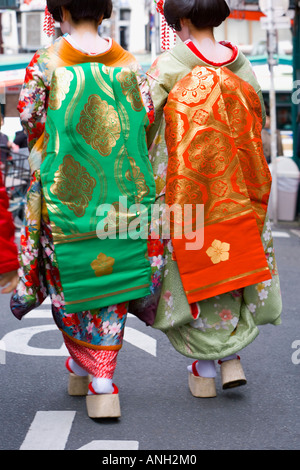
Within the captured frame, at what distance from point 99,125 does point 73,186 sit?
285 mm

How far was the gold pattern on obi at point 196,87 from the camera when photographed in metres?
3.77

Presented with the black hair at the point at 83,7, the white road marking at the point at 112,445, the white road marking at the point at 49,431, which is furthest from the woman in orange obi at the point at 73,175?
the white road marking at the point at 112,445

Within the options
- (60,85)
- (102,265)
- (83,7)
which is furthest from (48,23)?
(102,265)

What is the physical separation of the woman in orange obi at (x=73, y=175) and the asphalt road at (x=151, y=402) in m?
0.20

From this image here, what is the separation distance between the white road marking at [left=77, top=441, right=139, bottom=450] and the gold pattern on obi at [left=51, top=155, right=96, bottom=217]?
0.96 m

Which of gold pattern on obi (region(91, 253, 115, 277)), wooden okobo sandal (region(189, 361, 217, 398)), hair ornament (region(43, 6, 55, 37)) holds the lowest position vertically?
wooden okobo sandal (region(189, 361, 217, 398))

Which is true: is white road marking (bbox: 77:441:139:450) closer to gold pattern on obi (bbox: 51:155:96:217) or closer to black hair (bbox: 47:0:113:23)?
gold pattern on obi (bbox: 51:155:96:217)

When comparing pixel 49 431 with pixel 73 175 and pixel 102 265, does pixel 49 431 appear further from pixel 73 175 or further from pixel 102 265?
pixel 73 175

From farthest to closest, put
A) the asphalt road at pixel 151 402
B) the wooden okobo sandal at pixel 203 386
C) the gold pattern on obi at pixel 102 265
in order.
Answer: the wooden okobo sandal at pixel 203 386 → the gold pattern on obi at pixel 102 265 → the asphalt road at pixel 151 402

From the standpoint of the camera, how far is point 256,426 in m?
3.63

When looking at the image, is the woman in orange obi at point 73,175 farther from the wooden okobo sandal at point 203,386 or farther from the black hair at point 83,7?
the wooden okobo sandal at point 203,386

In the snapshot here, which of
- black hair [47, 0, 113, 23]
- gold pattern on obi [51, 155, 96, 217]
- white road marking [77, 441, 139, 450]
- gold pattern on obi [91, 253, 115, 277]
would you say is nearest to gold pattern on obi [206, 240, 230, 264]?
gold pattern on obi [91, 253, 115, 277]

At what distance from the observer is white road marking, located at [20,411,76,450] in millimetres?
3400
